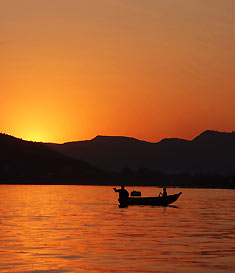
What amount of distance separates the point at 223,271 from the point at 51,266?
796cm

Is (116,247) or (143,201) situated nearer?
(116,247)

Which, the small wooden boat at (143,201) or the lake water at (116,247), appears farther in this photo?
the small wooden boat at (143,201)

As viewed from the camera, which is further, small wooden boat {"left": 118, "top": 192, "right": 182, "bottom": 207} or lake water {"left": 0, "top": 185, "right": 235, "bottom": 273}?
small wooden boat {"left": 118, "top": 192, "right": 182, "bottom": 207}

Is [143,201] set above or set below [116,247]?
above

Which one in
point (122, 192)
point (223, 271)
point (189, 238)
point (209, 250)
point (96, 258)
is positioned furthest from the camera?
point (122, 192)

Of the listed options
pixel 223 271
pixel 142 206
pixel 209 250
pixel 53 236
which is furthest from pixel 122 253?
pixel 142 206

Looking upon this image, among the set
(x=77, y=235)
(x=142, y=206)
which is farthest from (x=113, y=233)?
(x=142, y=206)

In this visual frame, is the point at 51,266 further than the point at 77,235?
No

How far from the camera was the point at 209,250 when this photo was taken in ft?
119

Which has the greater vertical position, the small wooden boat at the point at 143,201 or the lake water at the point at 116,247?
the small wooden boat at the point at 143,201

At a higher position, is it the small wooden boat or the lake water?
the small wooden boat

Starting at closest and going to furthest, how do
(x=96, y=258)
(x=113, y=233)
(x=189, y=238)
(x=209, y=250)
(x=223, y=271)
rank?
(x=223, y=271)
(x=96, y=258)
(x=209, y=250)
(x=189, y=238)
(x=113, y=233)

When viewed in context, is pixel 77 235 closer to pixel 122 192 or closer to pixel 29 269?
pixel 29 269

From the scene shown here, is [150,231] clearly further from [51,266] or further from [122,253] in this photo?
[51,266]
